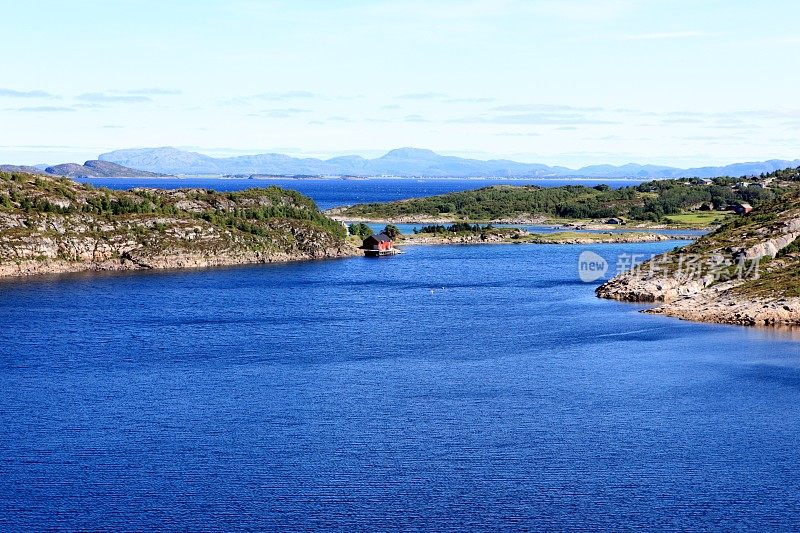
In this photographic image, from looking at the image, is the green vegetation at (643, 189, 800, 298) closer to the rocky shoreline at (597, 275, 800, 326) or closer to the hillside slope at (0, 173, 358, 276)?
the rocky shoreline at (597, 275, 800, 326)

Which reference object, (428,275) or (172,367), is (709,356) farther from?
(428,275)

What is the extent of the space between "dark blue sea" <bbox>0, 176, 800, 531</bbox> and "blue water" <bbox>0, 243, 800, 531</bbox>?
137 mm

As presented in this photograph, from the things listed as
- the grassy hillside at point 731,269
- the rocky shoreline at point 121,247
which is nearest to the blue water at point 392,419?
the grassy hillside at point 731,269

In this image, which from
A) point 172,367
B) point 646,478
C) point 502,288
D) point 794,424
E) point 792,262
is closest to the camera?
point 646,478

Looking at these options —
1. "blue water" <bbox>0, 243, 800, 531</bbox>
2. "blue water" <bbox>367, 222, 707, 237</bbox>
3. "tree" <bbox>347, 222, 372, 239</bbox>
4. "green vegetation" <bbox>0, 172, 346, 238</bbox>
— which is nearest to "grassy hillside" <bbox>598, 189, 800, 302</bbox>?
"blue water" <bbox>0, 243, 800, 531</bbox>

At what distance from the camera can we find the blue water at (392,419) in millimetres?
35438

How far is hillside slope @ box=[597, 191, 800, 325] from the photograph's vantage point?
76000 millimetres

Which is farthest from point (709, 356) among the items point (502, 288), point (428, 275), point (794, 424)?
point (428, 275)

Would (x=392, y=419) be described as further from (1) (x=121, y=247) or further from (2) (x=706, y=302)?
(1) (x=121, y=247)

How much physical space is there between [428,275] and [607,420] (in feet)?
224

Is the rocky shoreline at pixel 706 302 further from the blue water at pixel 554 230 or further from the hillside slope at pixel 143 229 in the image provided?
the blue water at pixel 554 230

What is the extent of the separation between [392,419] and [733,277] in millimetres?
47909

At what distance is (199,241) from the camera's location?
126 meters

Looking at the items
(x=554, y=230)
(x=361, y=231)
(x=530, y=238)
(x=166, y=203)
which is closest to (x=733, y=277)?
(x=166, y=203)
